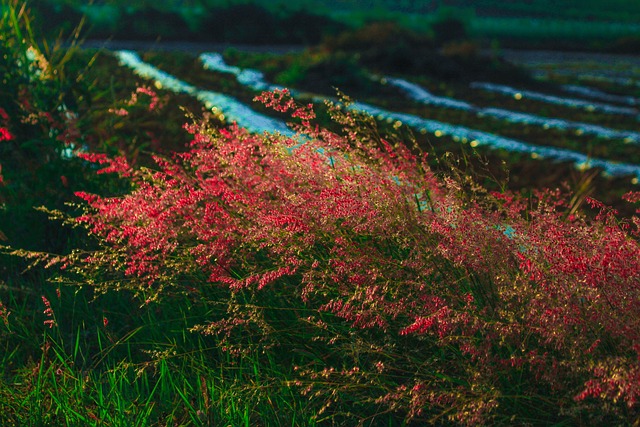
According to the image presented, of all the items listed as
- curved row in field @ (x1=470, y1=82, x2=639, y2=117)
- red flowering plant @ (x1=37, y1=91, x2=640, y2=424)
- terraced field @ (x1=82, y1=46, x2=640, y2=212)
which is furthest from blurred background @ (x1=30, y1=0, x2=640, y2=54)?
red flowering plant @ (x1=37, y1=91, x2=640, y2=424)

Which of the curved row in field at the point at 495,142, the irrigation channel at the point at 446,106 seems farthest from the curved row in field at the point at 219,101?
the curved row in field at the point at 495,142

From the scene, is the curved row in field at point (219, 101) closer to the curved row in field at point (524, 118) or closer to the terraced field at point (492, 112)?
the terraced field at point (492, 112)

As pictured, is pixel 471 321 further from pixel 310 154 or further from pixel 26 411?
pixel 26 411

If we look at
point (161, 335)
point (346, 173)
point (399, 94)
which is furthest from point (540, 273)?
point (399, 94)

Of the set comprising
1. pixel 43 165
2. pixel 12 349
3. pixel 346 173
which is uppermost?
pixel 346 173

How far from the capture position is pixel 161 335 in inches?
144

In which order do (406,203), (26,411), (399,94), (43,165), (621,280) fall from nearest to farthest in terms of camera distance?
(621,280), (26,411), (406,203), (43,165), (399,94)

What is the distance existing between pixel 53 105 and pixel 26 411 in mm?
2617

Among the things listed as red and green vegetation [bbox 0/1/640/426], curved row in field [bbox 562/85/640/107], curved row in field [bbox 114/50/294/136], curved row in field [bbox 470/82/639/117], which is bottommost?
curved row in field [bbox 562/85/640/107]

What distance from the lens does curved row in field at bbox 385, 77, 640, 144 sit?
988 cm

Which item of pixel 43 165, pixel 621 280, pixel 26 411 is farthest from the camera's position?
pixel 43 165

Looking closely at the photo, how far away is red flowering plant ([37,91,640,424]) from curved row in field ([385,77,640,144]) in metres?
6.86

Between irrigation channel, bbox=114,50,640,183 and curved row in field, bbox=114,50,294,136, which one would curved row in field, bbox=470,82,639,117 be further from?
curved row in field, bbox=114,50,294,136

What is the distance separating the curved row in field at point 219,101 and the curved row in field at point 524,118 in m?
3.10
